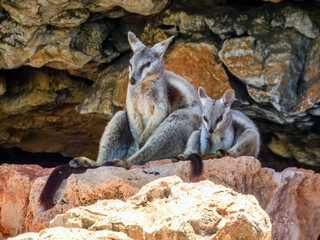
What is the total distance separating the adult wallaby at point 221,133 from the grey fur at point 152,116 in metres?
0.38

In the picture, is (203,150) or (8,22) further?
(8,22)

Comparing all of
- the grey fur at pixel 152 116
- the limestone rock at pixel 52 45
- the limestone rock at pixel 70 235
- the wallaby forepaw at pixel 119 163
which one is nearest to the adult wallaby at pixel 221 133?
the grey fur at pixel 152 116

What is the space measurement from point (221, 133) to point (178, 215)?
3.84 m

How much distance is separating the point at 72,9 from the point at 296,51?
389 centimetres

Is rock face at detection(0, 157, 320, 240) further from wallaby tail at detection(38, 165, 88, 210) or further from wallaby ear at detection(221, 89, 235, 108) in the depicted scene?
wallaby ear at detection(221, 89, 235, 108)

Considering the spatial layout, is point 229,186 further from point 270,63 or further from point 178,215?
point 270,63

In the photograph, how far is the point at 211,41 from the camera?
427 inches

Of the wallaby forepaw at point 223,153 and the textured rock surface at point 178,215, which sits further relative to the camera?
the wallaby forepaw at point 223,153

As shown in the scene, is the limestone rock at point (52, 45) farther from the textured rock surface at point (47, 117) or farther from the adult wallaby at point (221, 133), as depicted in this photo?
the adult wallaby at point (221, 133)

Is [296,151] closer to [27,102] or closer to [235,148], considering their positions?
[235,148]

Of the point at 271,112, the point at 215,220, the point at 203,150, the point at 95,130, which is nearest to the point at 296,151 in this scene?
the point at 271,112

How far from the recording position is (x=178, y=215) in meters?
4.66

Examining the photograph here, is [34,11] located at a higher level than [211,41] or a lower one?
higher

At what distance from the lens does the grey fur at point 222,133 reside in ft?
26.7
